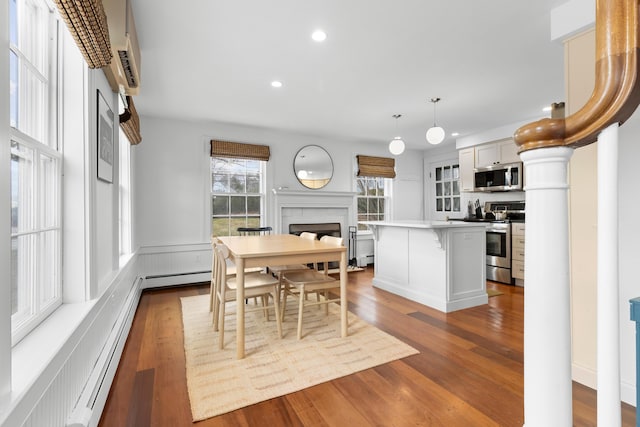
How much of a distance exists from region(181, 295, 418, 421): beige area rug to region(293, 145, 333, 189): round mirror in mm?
2898

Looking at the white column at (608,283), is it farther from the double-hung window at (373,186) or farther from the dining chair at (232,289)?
the double-hung window at (373,186)

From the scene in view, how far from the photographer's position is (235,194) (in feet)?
16.9

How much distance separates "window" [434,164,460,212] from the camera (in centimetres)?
639

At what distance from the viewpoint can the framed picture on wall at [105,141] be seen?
6.40ft

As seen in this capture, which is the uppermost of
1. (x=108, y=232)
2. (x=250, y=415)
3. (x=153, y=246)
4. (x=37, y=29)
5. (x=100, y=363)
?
(x=37, y=29)

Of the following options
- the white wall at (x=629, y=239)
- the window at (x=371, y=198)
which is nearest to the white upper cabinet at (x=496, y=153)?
the window at (x=371, y=198)

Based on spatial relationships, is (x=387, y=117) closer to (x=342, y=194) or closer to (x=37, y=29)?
(x=342, y=194)

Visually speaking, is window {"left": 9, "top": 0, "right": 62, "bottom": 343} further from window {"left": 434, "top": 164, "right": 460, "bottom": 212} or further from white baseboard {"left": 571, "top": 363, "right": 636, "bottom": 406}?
window {"left": 434, "top": 164, "right": 460, "bottom": 212}

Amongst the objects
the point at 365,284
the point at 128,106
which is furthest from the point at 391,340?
the point at 128,106

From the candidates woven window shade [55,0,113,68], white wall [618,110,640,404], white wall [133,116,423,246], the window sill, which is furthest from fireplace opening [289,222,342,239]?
white wall [618,110,640,404]

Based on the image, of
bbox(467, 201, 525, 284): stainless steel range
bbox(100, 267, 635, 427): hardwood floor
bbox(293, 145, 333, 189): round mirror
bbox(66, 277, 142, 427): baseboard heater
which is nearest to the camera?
bbox(66, 277, 142, 427): baseboard heater

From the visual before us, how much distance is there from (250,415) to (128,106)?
285 cm

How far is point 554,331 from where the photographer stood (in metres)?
0.53

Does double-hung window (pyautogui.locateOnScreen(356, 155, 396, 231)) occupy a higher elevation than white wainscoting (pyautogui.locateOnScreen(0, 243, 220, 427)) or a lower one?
higher
